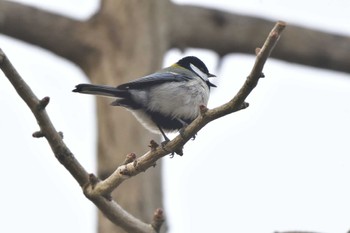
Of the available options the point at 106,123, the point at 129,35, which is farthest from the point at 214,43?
the point at 106,123

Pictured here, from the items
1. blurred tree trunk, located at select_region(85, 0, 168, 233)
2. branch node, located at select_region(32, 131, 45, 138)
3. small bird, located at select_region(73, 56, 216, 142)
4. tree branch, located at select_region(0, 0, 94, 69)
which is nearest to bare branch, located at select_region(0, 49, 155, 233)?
branch node, located at select_region(32, 131, 45, 138)

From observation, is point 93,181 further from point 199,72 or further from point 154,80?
point 199,72

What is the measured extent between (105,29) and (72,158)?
11.2 feet

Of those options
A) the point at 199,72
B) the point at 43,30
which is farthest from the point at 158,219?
the point at 43,30

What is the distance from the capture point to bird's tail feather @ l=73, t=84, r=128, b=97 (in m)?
3.56

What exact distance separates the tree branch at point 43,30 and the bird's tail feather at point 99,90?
273 cm

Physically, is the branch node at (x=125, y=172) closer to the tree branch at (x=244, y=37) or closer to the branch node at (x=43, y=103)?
the branch node at (x=43, y=103)

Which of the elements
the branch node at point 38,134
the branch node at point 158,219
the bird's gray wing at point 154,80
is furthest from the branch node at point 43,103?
the bird's gray wing at point 154,80

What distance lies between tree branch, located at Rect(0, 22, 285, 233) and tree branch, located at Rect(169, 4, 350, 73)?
3.70 m

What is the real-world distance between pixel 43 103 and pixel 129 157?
0.46 meters

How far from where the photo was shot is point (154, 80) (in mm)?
4160

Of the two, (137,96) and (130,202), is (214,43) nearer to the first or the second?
(130,202)

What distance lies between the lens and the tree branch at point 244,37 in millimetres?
7207

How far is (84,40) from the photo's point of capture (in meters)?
6.61
